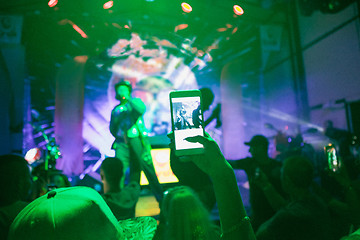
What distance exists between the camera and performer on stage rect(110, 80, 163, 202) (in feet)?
9.86

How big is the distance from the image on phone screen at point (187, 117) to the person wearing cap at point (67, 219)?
20.1 inches

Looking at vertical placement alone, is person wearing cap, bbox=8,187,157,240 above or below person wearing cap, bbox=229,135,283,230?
above

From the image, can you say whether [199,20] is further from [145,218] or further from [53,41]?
[145,218]

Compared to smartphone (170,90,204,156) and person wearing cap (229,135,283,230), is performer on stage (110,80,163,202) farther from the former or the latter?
smartphone (170,90,204,156)

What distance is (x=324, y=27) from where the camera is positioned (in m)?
6.45

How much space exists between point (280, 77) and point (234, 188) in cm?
854

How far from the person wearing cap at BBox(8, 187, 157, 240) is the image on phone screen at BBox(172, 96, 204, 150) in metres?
0.51

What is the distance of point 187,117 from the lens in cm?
124

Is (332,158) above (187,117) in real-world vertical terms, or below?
below

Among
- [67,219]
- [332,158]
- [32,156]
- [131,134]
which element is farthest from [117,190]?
[32,156]

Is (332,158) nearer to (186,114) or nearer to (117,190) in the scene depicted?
(186,114)

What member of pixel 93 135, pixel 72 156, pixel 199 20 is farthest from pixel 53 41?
pixel 199 20

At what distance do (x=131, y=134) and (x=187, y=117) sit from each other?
2211 millimetres

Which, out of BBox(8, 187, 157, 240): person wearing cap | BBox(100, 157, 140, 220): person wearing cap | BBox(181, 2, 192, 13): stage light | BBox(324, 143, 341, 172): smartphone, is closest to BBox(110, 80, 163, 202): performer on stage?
BBox(100, 157, 140, 220): person wearing cap
